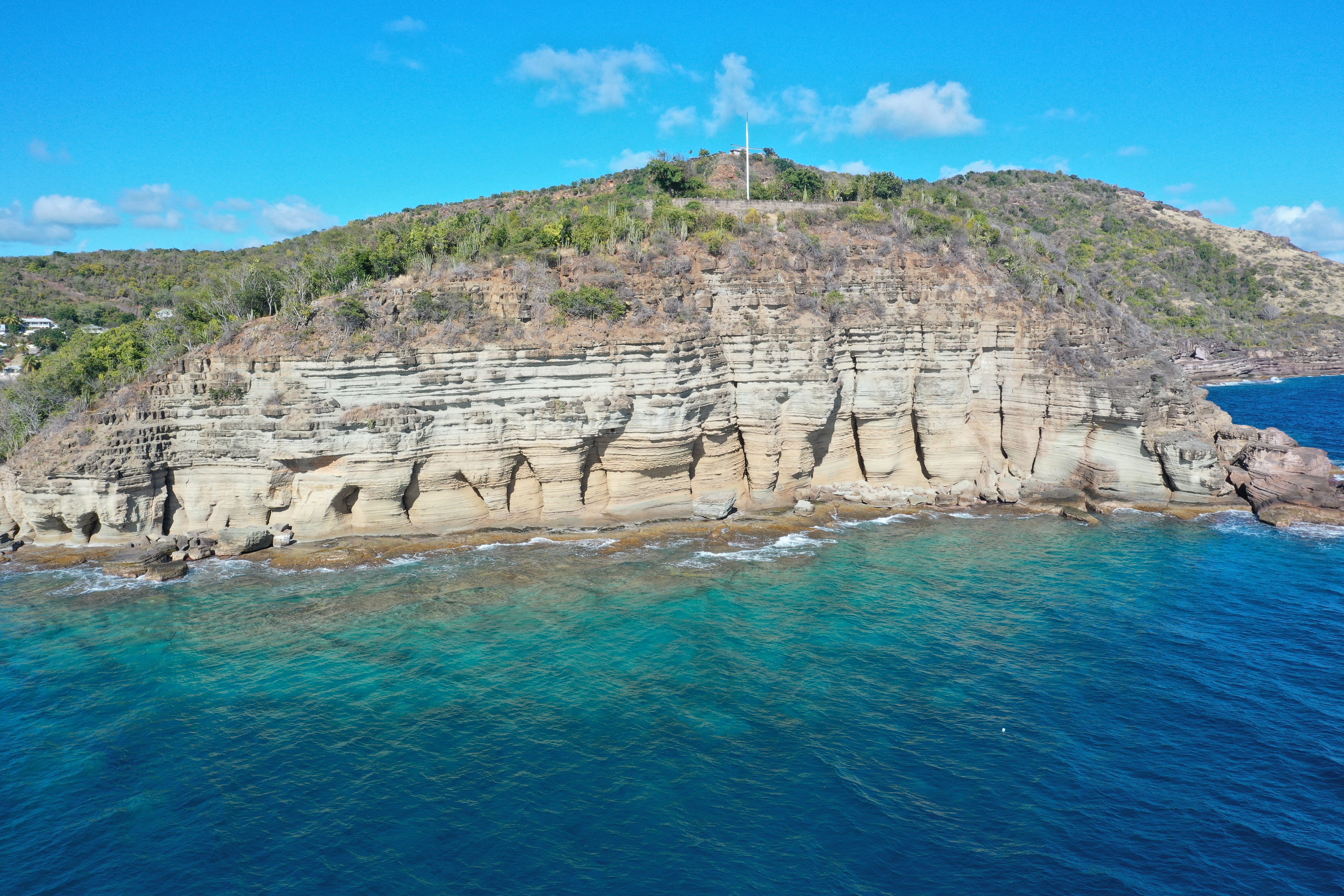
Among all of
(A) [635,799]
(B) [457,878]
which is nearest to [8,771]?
(B) [457,878]

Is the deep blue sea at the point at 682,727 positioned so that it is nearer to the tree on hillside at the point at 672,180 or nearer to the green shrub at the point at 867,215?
the green shrub at the point at 867,215

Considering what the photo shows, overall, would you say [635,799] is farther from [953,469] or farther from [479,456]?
[953,469]

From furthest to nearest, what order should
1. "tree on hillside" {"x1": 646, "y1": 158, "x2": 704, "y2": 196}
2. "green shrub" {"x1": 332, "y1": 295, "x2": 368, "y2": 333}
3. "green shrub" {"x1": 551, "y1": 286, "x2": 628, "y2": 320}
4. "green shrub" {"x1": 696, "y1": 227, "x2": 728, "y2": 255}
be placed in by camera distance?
"tree on hillside" {"x1": 646, "y1": 158, "x2": 704, "y2": 196}
"green shrub" {"x1": 696, "y1": 227, "x2": 728, "y2": 255}
"green shrub" {"x1": 551, "y1": 286, "x2": 628, "y2": 320}
"green shrub" {"x1": 332, "y1": 295, "x2": 368, "y2": 333}

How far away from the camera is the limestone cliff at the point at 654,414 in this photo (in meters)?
26.4

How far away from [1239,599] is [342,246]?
41.1 metres

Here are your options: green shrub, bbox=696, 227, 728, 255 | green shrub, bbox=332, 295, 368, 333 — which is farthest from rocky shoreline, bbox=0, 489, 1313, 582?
green shrub, bbox=696, 227, 728, 255

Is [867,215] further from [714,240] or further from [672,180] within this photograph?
[672,180]

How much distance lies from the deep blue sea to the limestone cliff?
3.68m

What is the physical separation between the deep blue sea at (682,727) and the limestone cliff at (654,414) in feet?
12.1

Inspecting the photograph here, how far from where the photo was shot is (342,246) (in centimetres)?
3703

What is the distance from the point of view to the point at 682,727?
1595cm

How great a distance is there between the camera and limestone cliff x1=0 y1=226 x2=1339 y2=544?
86.6 feet

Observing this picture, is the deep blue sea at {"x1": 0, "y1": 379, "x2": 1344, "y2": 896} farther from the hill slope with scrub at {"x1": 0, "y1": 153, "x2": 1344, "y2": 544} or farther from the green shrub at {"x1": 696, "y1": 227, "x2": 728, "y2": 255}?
the green shrub at {"x1": 696, "y1": 227, "x2": 728, "y2": 255}

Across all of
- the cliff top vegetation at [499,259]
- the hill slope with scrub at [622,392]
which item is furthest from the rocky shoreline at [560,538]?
the cliff top vegetation at [499,259]
